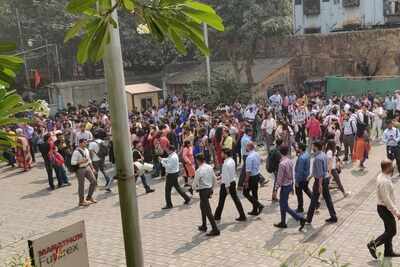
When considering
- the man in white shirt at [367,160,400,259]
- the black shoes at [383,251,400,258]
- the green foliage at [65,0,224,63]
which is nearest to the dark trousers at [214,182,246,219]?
the man in white shirt at [367,160,400,259]

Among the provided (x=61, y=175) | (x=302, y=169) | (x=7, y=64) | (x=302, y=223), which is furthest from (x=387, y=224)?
(x=61, y=175)

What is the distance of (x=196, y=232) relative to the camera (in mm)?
9609

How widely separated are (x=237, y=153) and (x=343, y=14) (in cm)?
2410

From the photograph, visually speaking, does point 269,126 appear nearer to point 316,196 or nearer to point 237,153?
point 237,153

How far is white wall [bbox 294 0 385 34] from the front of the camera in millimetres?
34125

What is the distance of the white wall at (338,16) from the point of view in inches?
1344

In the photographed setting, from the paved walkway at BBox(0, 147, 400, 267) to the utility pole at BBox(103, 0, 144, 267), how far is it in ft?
13.7

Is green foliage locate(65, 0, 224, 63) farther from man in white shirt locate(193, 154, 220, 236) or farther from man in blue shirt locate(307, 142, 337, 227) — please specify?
man in blue shirt locate(307, 142, 337, 227)

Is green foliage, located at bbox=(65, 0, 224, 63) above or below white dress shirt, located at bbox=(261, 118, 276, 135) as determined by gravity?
above

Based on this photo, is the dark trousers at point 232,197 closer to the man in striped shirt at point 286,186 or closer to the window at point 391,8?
the man in striped shirt at point 286,186

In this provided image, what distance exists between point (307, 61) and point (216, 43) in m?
5.82

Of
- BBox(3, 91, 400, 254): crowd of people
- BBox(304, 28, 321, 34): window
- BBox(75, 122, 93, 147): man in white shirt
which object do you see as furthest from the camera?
BBox(304, 28, 321, 34): window

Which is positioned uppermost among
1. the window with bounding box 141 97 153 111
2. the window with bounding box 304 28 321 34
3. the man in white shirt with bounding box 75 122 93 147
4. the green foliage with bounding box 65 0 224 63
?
the window with bounding box 304 28 321 34

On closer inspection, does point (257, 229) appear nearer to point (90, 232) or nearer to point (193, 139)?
point (90, 232)
